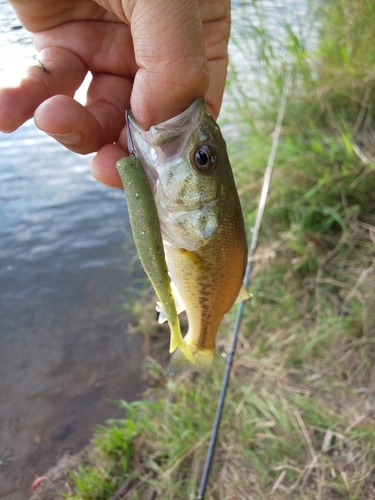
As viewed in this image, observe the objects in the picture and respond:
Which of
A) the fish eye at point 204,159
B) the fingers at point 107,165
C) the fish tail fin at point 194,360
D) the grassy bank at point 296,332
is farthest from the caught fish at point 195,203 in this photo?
the grassy bank at point 296,332

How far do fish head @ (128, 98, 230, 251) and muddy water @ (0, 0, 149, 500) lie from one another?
875 millimetres

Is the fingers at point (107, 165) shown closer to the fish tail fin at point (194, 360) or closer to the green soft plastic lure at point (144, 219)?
the green soft plastic lure at point (144, 219)

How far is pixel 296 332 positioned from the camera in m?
3.33

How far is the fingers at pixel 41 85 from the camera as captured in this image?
147 cm

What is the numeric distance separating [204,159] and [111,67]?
33.7 inches

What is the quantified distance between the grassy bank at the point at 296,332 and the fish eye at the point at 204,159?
209 centimetres

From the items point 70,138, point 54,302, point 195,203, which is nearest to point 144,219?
point 195,203

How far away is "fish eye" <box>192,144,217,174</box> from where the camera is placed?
1.41 meters

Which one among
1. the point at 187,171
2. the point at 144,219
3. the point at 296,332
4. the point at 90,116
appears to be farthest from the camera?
the point at 296,332

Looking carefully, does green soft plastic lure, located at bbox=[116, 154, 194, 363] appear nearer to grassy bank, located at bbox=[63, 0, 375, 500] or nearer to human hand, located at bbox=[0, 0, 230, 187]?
human hand, located at bbox=[0, 0, 230, 187]

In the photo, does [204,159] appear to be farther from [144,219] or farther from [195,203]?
[144,219]

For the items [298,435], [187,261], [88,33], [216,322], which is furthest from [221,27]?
[298,435]

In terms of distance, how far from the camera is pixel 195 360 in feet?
6.53

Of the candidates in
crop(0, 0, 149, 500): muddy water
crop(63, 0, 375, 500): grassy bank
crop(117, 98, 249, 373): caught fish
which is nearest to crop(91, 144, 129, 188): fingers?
crop(117, 98, 249, 373): caught fish
